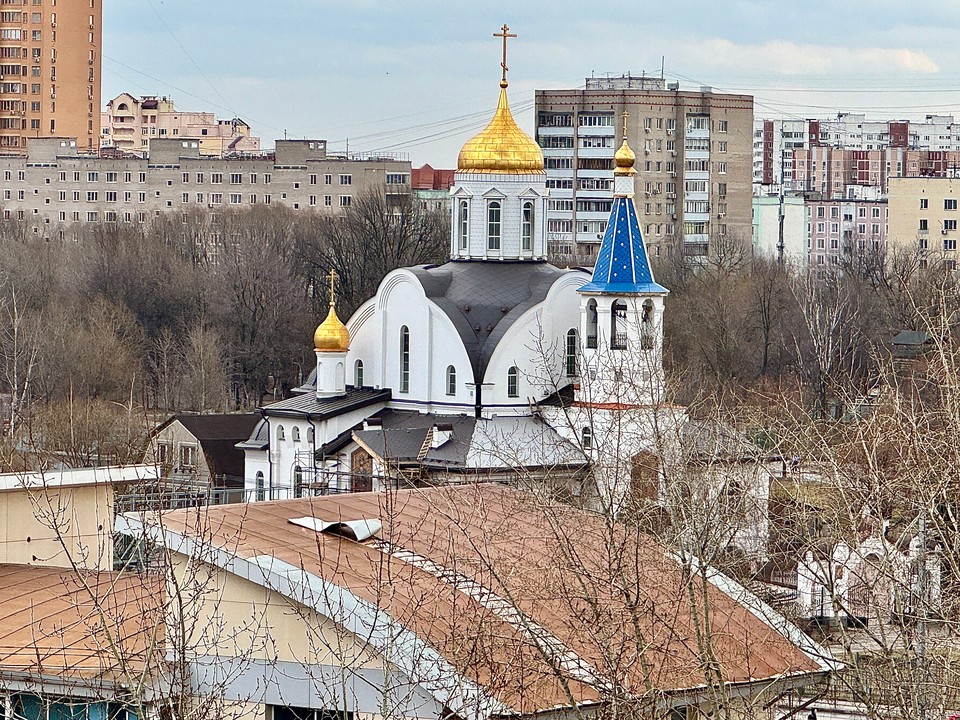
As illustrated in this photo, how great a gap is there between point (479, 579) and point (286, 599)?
4.02ft

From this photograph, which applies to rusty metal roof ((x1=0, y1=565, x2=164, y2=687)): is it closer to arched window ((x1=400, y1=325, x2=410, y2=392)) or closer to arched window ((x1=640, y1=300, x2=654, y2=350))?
arched window ((x1=640, y1=300, x2=654, y2=350))

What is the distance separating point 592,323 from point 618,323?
47cm

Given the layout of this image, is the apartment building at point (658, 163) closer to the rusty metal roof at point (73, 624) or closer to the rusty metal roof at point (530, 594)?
the rusty metal roof at point (530, 594)

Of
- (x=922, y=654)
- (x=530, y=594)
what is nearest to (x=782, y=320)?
(x=530, y=594)

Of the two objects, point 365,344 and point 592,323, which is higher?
point 592,323

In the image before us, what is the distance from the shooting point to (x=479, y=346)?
1296 inches

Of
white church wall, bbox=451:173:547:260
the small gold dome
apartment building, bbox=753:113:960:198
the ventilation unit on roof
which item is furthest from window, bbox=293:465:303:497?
apartment building, bbox=753:113:960:198

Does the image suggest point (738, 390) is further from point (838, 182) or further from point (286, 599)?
point (838, 182)

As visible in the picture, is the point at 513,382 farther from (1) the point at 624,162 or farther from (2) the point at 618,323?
(1) the point at 624,162

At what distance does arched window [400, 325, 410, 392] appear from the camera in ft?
111

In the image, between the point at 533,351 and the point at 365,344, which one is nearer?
the point at 533,351

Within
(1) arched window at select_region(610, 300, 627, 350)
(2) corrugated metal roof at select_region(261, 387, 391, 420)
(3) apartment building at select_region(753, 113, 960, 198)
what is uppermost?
(3) apartment building at select_region(753, 113, 960, 198)

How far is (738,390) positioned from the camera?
38344mm

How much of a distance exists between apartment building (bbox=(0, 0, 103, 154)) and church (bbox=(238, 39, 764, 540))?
52250 millimetres
